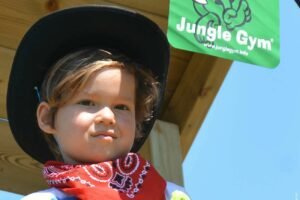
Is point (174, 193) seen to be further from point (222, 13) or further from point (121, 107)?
point (222, 13)

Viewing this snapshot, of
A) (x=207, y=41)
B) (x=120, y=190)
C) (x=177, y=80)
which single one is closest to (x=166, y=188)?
(x=120, y=190)

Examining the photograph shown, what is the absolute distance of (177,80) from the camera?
2459 mm

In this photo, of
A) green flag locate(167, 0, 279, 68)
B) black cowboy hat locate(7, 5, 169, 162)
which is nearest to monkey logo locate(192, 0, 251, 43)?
green flag locate(167, 0, 279, 68)

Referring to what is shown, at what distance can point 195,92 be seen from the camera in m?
2.43

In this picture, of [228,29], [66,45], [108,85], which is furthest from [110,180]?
[228,29]

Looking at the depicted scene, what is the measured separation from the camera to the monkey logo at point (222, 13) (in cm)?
212

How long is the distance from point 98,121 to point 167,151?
41.1 inches

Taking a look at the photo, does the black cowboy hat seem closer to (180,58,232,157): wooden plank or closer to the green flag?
the green flag

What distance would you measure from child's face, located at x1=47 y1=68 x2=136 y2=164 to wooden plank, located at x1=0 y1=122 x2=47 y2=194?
990 mm

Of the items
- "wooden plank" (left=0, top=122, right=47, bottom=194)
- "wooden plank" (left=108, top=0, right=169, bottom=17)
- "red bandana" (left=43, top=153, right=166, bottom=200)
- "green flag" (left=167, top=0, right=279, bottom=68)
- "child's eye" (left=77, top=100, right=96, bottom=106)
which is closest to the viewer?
"red bandana" (left=43, top=153, right=166, bottom=200)

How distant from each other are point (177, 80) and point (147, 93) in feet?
3.13

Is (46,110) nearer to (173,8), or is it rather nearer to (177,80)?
(173,8)

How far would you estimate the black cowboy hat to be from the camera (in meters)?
1.45

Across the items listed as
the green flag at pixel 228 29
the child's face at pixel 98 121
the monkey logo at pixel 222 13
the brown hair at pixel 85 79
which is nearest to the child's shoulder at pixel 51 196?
the child's face at pixel 98 121
